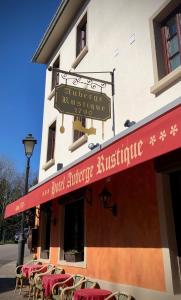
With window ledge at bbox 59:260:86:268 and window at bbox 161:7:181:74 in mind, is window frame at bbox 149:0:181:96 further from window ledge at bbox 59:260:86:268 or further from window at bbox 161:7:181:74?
window ledge at bbox 59:260:86:268

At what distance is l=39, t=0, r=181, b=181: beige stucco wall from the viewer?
6.96m

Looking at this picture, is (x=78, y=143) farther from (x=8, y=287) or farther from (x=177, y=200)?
(x=8, y=287)

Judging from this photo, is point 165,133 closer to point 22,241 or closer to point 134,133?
point 134,133

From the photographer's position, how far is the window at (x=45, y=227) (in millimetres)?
11941

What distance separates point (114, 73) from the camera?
8547 mm

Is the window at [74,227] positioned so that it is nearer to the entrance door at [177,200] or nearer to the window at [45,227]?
the window at [45,227]

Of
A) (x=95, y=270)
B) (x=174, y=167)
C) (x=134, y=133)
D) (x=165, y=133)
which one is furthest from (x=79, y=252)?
(x=165, y=133)

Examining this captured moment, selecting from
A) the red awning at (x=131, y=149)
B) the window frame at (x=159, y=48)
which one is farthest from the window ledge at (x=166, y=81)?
the red awning at (x=131, y=149)

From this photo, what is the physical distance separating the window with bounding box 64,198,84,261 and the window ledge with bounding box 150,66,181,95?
408cm

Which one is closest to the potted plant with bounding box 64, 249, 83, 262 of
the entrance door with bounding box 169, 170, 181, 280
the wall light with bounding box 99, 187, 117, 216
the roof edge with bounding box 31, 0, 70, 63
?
the wall light with bounding box 99, 187, 117, 216

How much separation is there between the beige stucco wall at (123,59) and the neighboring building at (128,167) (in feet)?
0.09

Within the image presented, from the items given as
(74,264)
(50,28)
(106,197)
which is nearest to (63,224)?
(74,264)

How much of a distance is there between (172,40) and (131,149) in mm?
3540

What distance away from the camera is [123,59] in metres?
8.17
